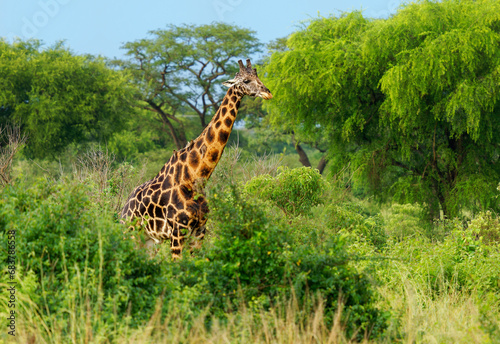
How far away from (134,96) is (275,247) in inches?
1233

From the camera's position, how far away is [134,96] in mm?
36062

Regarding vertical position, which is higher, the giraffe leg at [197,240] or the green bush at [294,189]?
the green bush at [294,189]

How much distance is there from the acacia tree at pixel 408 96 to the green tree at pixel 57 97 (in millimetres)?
14722

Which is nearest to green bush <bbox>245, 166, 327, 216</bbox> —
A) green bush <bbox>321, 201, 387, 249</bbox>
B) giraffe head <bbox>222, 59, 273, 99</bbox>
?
green bush <bbox>321, 201, 387, 249</bbox>

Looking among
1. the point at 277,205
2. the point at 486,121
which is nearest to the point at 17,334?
the point at 277,205

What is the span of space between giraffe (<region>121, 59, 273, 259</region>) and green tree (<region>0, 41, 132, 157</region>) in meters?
23.6

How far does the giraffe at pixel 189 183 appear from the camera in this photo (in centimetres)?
775

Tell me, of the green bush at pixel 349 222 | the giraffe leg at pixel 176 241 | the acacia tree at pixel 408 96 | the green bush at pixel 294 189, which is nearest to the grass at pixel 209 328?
the giraffe leg at pixel 176 241

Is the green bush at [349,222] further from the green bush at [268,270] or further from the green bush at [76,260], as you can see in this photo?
the green bush at [76,260]

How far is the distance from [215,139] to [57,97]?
82.1 feet

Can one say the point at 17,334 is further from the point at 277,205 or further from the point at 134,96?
the point at 134,96

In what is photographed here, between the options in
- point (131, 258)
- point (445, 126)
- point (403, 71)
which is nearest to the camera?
point (131, 258)

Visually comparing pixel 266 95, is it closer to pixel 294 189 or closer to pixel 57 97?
→ pixel 294 189

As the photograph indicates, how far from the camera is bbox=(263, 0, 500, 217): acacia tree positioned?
16062mm
